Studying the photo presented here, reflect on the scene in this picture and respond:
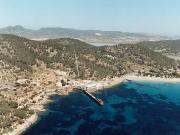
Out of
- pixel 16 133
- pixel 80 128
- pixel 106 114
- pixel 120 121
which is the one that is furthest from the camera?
pixel 106 114

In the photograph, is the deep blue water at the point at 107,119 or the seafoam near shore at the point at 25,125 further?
the deep blue water at the point at 107,119

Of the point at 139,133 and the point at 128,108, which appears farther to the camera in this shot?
the point at 128,108

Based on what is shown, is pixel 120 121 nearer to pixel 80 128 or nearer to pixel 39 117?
pixel 80 128

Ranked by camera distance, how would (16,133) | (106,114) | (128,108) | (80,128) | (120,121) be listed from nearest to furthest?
(16,133) → (80,128) → (120,121) → (106,114) → (128,108)

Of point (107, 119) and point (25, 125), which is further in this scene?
point (107, 119)

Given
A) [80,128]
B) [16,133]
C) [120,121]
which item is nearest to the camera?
[16,133]

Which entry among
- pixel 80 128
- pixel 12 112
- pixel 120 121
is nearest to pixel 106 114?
pixel 120 121

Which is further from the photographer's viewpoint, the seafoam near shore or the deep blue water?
the deep blue water

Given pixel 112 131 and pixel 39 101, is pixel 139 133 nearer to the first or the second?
pixel 112 131

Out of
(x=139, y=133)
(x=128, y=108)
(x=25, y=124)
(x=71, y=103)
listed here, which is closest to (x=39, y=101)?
(x=71, y=103)
